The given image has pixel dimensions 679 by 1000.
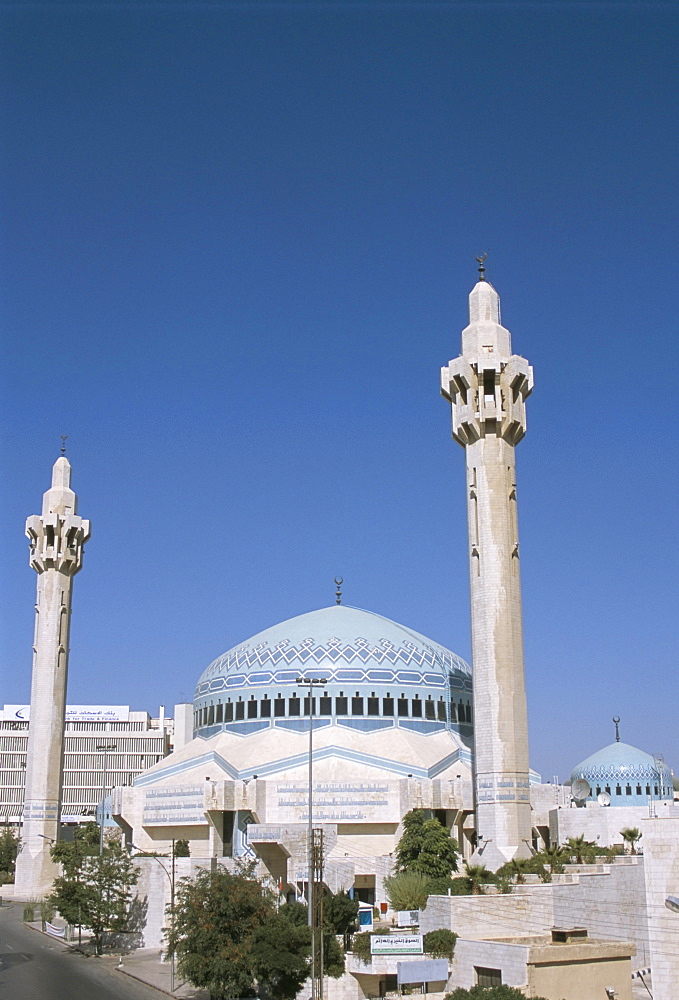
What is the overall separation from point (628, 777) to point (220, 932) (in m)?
32.2

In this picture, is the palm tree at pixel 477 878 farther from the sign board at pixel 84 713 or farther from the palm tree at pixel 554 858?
the sign board at pixel 84 713

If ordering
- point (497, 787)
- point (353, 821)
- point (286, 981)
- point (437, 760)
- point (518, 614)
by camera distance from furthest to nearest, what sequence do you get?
point (437, 760)
point (353, 821)
point (518, 614)
point (497, 787)
point (286, 981)

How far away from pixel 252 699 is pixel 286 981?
82.0 ft

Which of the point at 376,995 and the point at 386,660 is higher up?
the point at 386,660

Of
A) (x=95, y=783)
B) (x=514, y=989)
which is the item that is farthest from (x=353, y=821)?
(x=95, y=783)

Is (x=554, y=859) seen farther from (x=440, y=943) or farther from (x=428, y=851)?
(x=440, y=943)

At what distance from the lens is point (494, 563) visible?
4166 cm

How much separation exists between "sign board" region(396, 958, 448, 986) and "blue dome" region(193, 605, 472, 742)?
22926 millimetres

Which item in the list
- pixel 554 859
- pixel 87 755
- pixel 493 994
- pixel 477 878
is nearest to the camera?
pixel 493 994

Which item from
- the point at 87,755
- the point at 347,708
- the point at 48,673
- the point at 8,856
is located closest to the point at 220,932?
the point at 347,708

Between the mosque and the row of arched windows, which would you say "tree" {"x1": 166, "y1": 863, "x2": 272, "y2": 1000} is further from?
the row of arched windows

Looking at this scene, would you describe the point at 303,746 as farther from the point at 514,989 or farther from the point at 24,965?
the point at 514,989

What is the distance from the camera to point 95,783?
98.7 meters

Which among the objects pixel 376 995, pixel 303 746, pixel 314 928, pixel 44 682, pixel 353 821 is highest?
pixel 44 682
